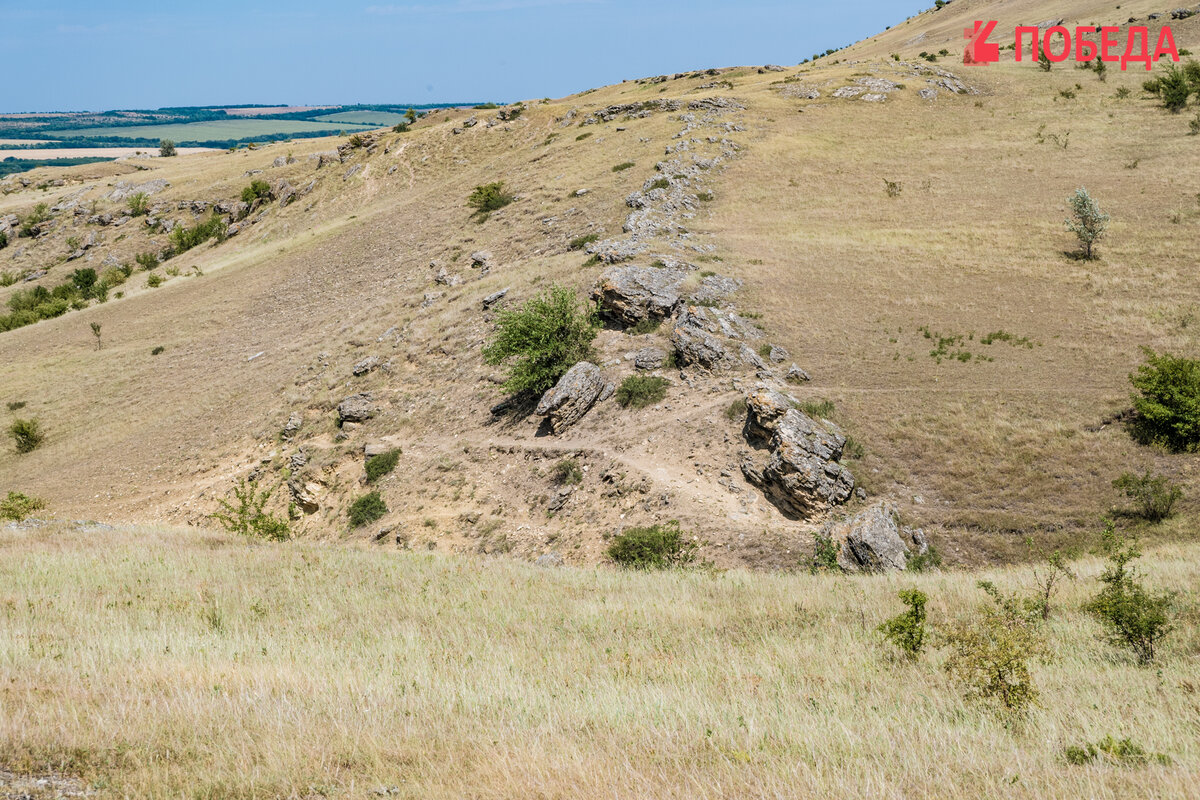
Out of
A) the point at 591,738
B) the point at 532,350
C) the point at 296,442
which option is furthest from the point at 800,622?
the point at 296,442

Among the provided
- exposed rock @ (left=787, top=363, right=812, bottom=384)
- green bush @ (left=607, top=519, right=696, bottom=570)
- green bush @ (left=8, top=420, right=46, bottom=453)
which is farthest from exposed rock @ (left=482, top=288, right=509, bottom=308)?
green bush @ (left=8, top=420, right=46, bottom=453)

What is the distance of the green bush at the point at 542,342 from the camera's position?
85.8ft

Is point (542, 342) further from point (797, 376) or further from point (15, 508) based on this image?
point (15, 508)

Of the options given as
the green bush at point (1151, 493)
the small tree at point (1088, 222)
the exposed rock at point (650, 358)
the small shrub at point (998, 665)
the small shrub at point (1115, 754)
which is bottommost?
the green bush at point (1151, 493)

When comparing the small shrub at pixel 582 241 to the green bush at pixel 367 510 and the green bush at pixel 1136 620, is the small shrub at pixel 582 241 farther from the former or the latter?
the green bush at pixel 1136 620

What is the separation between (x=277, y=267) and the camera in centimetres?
5134

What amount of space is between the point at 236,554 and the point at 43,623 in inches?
209

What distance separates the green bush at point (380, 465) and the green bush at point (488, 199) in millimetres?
25123

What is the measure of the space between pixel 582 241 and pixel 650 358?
546 inches

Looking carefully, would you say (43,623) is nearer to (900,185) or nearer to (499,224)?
(499,224)

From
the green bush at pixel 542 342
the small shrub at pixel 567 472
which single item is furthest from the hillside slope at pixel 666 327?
the green bush at pixel 542 342

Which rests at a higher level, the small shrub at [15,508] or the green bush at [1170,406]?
the green bush at [1170,406]

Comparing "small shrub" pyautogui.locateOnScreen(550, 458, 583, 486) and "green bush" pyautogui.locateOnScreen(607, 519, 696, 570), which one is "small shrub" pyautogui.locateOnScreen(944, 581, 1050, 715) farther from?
"small shrub" pyautogui.locateOnScreen(550, 458, 583, 486)

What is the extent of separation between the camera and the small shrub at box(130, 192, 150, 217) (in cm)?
7100
